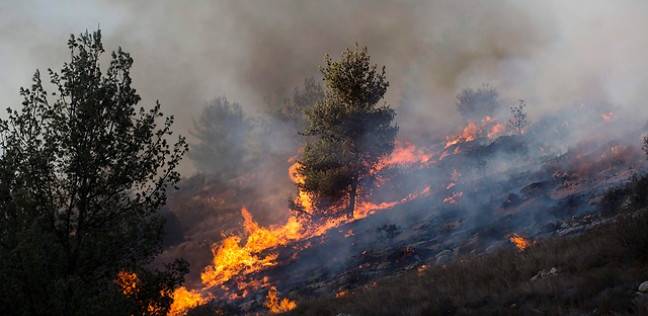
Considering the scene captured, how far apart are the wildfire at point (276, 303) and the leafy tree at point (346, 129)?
9.03 m

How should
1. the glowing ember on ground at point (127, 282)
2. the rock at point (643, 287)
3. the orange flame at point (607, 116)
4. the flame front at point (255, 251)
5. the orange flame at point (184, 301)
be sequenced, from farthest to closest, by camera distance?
the orange flame at point (607, 116)
the flame front at point (255, 251)
the orange flame at point (184, 301)
the glowing ember on ground at point (127, 282)
the rock at point (643, 287)

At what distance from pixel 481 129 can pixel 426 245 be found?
3512 centimetres

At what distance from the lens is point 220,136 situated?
83.5 metres

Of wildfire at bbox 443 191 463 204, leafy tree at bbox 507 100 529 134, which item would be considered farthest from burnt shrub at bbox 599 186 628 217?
leafy tree at bbox 507 100 529 134

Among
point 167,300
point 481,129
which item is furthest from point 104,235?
point 481,129

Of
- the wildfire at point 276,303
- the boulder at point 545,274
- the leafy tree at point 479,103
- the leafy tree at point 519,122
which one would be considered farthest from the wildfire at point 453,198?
the leafy tree at point 479,103

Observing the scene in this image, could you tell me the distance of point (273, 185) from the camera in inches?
2354

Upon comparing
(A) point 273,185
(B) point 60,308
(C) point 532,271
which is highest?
(A) point 273,185

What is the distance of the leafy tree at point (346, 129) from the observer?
109 feet

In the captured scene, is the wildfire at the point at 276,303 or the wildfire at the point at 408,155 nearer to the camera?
the wildfire at the point at 276,303

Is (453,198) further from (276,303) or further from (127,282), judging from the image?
(127,282)

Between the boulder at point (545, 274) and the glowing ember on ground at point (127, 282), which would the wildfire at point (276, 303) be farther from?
the boulder at point (545, 274)

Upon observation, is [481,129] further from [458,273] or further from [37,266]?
[37,266]

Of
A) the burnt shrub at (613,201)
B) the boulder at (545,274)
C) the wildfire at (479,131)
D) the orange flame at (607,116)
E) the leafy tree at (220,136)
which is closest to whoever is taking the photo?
the boulder at (545,274)
